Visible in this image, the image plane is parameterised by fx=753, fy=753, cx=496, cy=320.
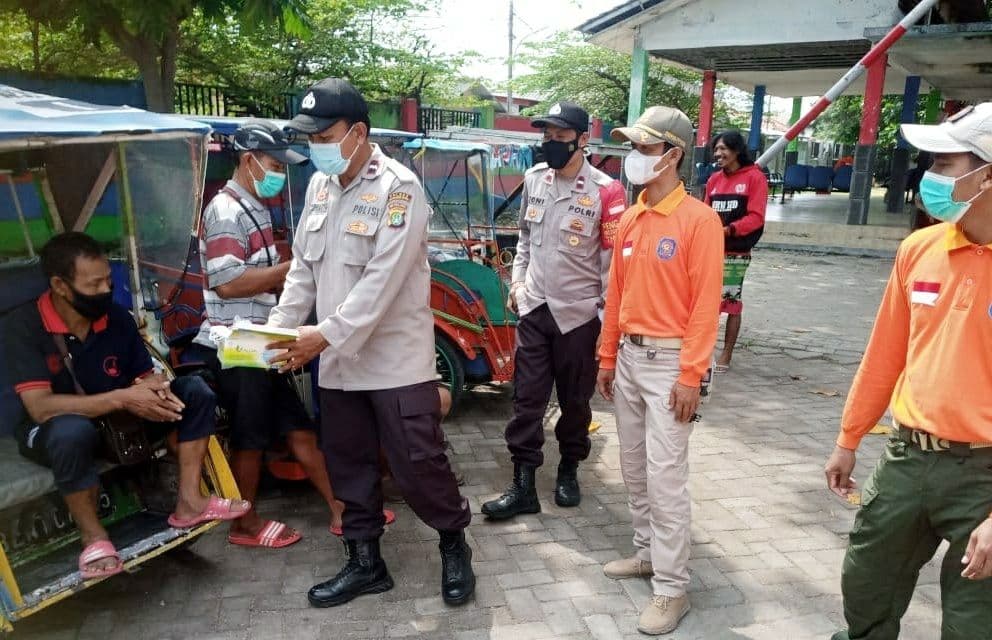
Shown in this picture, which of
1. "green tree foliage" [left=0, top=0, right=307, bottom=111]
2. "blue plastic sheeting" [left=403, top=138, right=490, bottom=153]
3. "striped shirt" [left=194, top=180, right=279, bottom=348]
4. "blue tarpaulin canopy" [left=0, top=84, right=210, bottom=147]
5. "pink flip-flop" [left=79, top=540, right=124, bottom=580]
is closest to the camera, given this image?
"blue tarpaulin canopy" [left=0, top=84, right=210, bottom=147]

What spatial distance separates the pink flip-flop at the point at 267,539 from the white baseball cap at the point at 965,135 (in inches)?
117

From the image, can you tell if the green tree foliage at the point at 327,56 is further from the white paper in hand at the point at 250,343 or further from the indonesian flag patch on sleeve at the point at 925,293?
the indonesian flag patch on sleeve at the point at 925,293

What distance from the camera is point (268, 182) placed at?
3.46m

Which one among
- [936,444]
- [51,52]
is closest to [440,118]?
[51,52]

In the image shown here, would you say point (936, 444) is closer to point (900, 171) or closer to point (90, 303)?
point (90, 303)

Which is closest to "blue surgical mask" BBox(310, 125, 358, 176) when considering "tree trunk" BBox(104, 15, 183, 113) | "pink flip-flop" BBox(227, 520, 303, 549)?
"pink flip-flop" BBox(227, 520, 303, 549)

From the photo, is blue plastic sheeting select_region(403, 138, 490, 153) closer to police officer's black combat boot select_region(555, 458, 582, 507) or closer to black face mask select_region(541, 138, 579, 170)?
black face mask select_region(541, 138, 579, 170)

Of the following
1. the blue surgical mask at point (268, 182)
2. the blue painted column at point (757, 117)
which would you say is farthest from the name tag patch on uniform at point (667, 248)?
the blue painted column at point (757, 117)

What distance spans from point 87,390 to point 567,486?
233 cm

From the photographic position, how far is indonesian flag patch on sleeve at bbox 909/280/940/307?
2.10m

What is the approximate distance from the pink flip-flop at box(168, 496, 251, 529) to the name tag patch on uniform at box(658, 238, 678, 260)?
200cm

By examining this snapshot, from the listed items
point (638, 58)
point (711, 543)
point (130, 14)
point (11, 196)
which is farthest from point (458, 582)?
point (638, 58)

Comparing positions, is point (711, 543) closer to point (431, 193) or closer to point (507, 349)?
point (507, 349)

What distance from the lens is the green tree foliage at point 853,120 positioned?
83.4 ft
